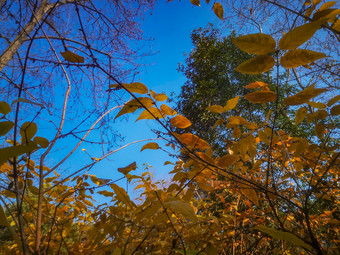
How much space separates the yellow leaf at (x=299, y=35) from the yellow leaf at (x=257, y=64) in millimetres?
43

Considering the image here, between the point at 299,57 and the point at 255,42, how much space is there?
0.37 feet

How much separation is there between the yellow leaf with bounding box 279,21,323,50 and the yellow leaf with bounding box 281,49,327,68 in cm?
4

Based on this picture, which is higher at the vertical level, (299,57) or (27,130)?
(27,130)

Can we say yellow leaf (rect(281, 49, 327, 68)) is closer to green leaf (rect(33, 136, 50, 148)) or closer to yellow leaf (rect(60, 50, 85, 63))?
yellow leaf (rect(60, 50, 85, 63))

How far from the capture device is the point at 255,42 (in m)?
0.40

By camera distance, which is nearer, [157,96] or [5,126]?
[5,126]

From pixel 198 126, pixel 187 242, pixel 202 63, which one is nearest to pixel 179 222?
pixel 187 242

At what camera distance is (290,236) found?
0.38 metres

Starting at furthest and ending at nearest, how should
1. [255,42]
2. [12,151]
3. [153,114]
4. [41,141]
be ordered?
[153,114]
[41,141]
[255,42]
[12,151]

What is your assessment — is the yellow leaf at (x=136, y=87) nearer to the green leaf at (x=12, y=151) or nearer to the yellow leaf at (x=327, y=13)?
the green leaf at (x=12, y=151)

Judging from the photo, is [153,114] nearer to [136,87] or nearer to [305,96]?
[136,87]

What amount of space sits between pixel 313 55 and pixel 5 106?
0.61 metres

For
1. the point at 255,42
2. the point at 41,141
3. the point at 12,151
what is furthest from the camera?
the point at 41,141

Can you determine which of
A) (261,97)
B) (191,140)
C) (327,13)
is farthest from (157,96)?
(327,13)
